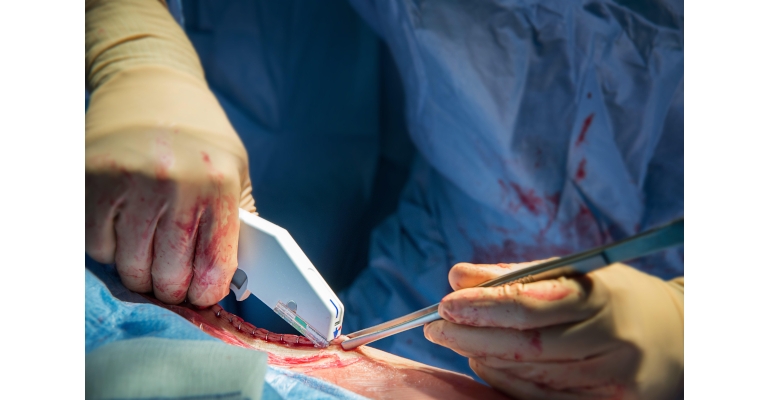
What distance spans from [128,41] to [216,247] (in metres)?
0.57

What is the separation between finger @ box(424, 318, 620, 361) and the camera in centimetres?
77

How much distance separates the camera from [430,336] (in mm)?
893

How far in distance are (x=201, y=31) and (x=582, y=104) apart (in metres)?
1.24

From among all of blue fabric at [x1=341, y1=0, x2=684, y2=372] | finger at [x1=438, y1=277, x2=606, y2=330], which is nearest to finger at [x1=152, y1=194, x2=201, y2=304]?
finger at [x1=438, y1=277, x2=606, y2=330]

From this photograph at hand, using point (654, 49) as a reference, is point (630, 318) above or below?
below

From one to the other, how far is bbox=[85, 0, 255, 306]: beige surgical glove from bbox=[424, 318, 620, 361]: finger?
1.62 ft

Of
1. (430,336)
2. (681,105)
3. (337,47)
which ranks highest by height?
(681,105)

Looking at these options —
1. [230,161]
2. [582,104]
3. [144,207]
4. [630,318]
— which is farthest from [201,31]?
[630,318]

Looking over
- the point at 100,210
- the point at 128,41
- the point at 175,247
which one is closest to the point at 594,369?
the point at 175,247

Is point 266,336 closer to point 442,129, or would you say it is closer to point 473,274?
point 473,274

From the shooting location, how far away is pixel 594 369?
0.79 meters

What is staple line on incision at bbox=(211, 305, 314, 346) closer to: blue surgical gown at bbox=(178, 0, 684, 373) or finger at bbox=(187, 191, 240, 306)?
finger at bbox=(187, 191, 240, 306)

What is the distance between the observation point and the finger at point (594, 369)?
2.59 feet
